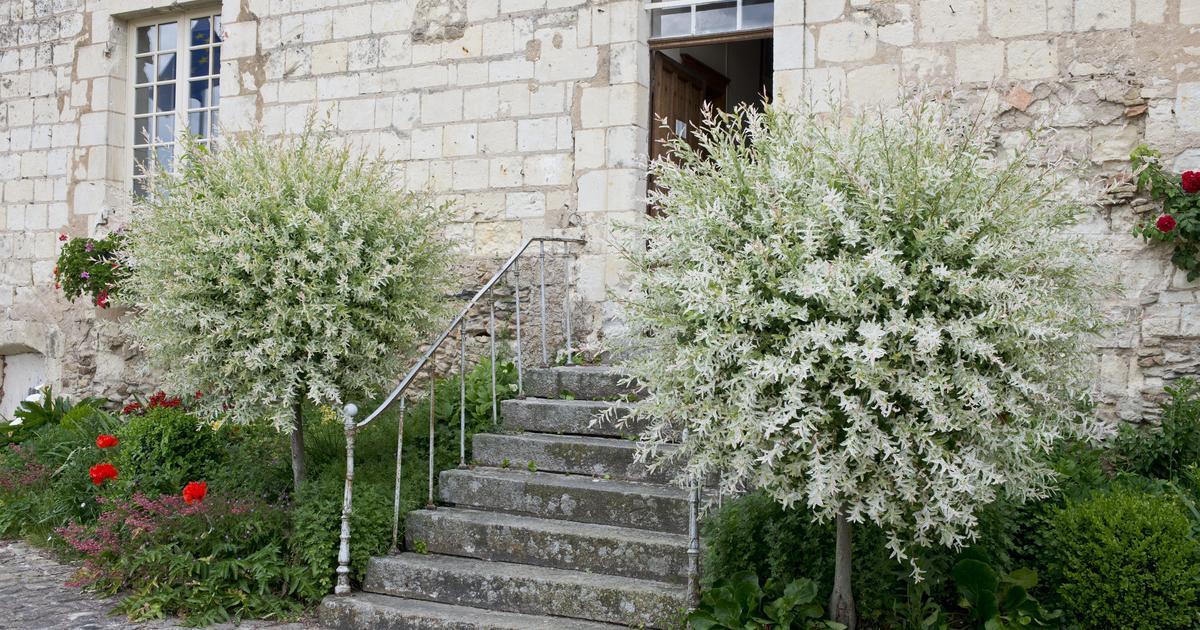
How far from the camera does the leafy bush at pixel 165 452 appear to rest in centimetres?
552

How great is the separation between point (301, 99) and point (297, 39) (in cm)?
45

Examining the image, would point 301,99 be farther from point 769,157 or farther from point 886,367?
point 886,367

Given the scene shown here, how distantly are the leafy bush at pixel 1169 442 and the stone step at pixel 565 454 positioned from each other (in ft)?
7.49

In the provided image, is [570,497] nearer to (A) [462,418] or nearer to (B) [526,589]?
(B) [526,589]

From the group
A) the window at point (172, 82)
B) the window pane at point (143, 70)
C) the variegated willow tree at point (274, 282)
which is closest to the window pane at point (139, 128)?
the window at point (172, 82)

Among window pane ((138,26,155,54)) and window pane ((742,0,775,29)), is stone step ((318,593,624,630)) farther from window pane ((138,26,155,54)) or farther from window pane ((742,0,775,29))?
window pane ((138,26,155,54))

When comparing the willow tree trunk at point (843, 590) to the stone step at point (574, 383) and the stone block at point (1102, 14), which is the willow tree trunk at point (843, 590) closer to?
the stone step at point (574, 383)

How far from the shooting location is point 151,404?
22.0 feet

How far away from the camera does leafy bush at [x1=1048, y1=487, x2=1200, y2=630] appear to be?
357 cm

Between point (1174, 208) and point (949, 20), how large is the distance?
155 centimetres

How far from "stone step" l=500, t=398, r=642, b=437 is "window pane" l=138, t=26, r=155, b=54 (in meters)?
5.24

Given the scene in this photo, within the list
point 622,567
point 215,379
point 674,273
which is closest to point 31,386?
point 215,379

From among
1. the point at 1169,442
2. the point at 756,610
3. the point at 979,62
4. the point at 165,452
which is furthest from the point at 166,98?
the point at 1169,442

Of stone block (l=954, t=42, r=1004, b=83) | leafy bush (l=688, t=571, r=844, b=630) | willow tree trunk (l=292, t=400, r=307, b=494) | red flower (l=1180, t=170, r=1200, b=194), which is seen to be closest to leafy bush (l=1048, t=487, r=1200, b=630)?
leafy bush (l=688, t=571, r=844, b=630)
